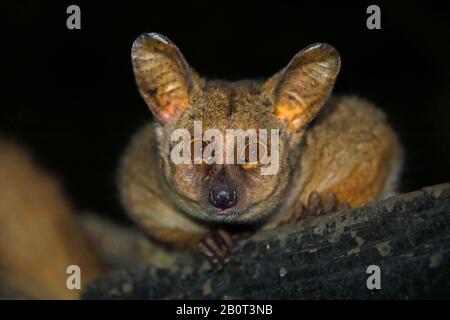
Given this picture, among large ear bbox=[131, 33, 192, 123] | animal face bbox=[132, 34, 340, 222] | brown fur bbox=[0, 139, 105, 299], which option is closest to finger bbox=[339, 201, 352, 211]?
animal face bbox=[132, 34, 340, 222]

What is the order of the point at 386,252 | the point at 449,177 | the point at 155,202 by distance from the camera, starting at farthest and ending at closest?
the point at 449,177 → the point at 155,202 → the point at 386,252

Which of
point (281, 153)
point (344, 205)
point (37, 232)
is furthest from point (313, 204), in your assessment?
point (37, 232)

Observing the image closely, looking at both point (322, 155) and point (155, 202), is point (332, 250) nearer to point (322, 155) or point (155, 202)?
point (322, 155)

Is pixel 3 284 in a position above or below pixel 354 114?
below

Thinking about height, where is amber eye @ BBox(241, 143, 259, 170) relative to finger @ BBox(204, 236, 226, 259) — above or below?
above

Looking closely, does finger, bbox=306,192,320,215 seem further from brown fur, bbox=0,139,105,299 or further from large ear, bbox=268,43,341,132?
brown fur, bbox=0,139,105,299

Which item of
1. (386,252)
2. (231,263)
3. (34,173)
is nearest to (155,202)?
(231,263)

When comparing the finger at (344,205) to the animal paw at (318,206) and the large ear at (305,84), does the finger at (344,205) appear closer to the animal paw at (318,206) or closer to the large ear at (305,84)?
the animal paw at (318,206)

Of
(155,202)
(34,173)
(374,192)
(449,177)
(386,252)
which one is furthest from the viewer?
(34,173)
